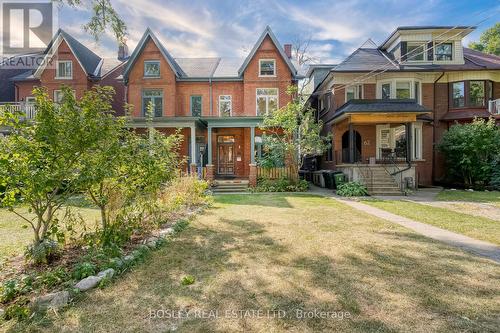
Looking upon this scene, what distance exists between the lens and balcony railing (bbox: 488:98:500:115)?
17.0 m

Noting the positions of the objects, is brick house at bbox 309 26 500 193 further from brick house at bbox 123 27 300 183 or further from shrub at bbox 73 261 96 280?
shrub at bbox 73 261 96 280

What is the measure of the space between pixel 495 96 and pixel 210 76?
1914 cm

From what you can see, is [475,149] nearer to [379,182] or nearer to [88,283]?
[379,182]

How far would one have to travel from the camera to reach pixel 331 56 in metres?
23.7

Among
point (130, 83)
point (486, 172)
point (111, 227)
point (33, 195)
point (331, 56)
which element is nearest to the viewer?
point (33, 195)

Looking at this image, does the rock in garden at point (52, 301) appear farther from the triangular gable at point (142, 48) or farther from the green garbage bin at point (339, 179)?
the triangular gable at point (142, 48)

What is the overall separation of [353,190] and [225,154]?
9583mm

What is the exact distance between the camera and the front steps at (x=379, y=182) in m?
13.5

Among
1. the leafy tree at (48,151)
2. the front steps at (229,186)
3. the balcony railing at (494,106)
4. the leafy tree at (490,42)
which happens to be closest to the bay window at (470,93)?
the balcony railing at (494,106)

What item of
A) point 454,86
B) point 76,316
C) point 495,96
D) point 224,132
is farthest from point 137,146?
point 495,96

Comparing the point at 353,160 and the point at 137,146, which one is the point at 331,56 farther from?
the point at 137,146

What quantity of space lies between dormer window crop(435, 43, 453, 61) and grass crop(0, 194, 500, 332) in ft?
59.3

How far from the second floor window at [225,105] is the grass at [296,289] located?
14.8 m

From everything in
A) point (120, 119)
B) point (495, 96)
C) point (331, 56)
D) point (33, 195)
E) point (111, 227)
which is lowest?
point (111, 227)
